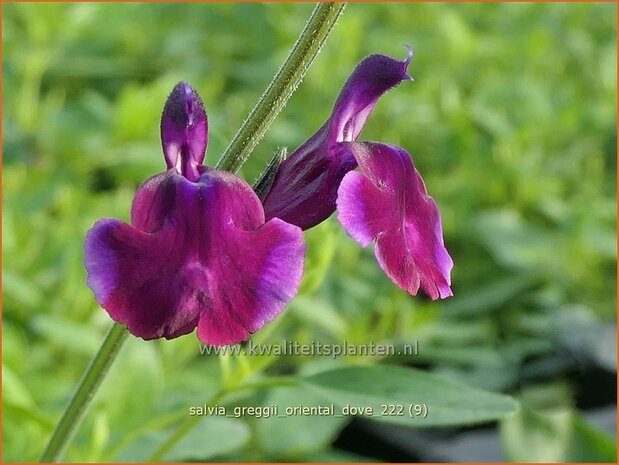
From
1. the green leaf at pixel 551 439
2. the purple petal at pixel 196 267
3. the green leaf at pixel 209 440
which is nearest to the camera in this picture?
the purple petal at pixel 196 267

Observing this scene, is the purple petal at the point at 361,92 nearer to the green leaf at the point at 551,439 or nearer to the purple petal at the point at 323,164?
the purple petal at the point at 323,164

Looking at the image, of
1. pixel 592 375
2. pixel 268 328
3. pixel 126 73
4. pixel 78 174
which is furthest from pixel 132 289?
pixel 126 73

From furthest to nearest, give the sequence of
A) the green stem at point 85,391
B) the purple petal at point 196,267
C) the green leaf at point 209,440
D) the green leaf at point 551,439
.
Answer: the green leaf at point 551,439 → the green leaf at point 209,440 → the green stem at point 85,391 → the purple petal at point 196,267

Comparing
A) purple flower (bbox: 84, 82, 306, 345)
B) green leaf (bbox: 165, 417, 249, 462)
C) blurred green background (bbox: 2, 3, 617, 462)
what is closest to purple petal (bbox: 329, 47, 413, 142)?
purple flower (bbox: 84, 82, 306, 345)

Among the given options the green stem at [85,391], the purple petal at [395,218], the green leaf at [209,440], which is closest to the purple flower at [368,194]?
the purple petal at [395,218]

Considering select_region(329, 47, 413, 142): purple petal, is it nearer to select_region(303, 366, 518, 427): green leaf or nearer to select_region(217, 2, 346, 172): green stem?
select_region(217, 2, 346, 172): green stem

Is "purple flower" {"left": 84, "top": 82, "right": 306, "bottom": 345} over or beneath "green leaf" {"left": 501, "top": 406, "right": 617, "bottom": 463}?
over
